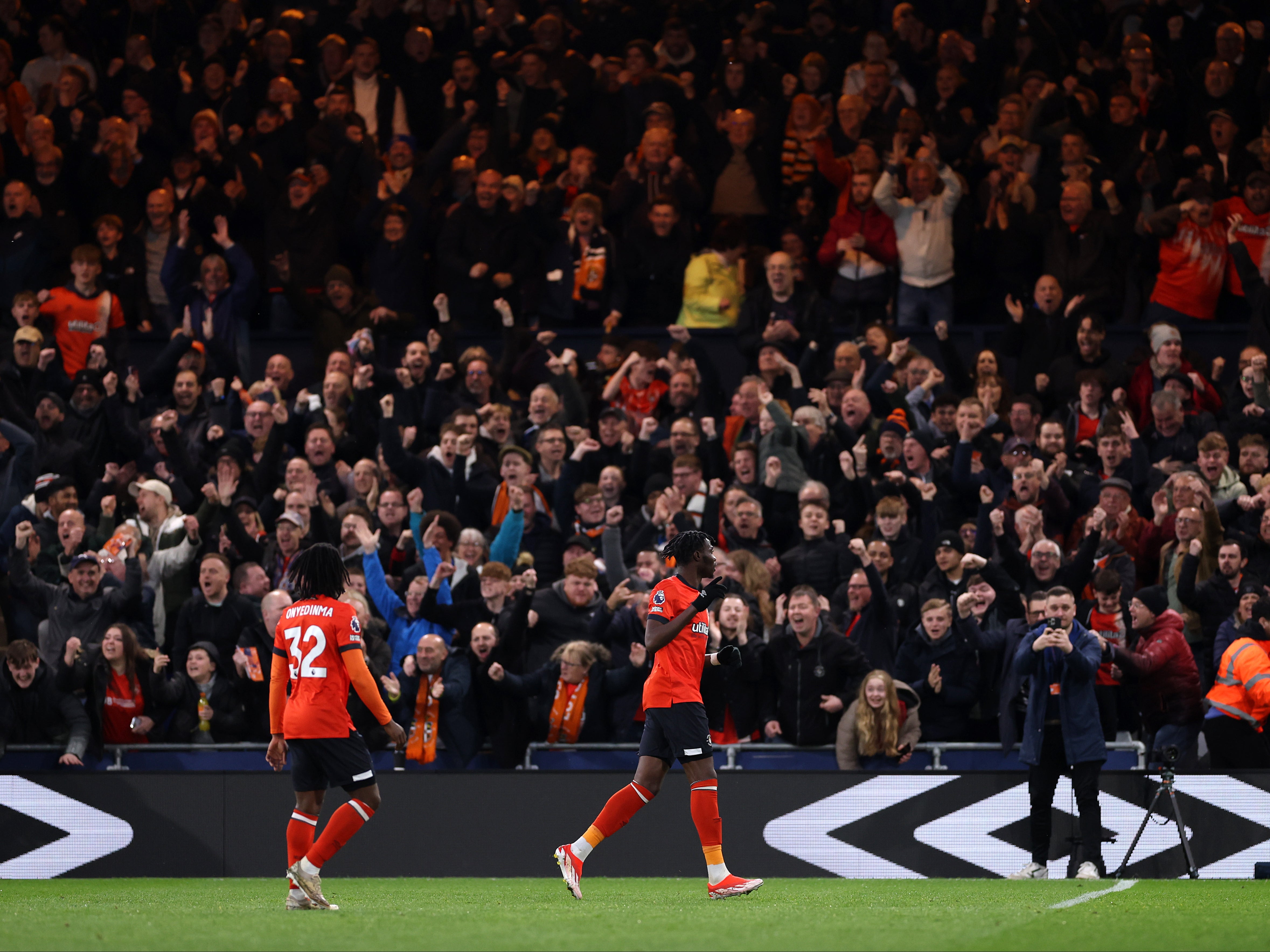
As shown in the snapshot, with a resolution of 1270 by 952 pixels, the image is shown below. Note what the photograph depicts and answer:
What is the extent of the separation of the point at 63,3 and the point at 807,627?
14.6 meters

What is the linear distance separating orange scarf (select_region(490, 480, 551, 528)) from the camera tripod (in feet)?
19.2

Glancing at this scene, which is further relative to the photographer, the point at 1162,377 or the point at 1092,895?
the point at 1162,377

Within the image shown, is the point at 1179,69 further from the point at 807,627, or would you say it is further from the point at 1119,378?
the point at 807,627

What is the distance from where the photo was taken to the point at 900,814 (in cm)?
1305

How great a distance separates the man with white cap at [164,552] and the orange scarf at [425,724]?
2782mm

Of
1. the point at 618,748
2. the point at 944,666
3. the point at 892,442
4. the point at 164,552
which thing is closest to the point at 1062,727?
the point at 944,666

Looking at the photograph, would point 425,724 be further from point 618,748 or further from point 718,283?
point 718,283

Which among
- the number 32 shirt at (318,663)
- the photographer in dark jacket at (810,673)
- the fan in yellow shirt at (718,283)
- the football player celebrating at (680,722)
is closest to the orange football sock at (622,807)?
the football player celebrating at (680,722)

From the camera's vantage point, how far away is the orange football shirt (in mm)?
9836

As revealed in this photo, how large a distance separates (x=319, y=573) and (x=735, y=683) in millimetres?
5047

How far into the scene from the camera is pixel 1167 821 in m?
12.8

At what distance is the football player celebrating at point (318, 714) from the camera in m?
9.26

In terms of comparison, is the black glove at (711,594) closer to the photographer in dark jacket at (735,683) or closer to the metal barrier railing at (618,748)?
the metal barrier railing at (618,748)

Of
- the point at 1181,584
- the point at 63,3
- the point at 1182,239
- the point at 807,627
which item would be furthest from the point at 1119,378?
the point at 63,3
